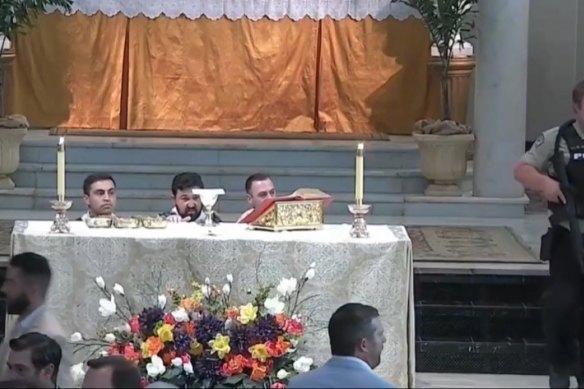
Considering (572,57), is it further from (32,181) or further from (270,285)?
(270,285)

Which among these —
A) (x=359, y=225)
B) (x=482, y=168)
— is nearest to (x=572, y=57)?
(x=482, y=168)

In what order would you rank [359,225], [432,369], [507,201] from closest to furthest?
[359,225]
[432,369]
[507,201]

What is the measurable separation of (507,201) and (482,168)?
0.36 m

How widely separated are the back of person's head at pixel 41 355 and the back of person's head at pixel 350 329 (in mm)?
1086

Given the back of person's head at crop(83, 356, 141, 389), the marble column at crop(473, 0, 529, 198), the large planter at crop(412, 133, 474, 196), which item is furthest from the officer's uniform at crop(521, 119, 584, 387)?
the large planter at crop(412, 133, 474, 196)

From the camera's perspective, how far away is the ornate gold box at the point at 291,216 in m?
7.08

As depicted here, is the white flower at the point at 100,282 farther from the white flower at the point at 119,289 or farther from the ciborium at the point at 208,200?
the ciborium at the point at 208,200

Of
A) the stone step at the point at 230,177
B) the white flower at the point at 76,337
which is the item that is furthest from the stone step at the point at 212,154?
the white flower at the point at 76,337

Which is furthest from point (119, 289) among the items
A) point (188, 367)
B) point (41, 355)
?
point (41, 355)

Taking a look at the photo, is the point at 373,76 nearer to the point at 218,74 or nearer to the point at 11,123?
the point at 218,74

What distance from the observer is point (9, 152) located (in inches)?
481

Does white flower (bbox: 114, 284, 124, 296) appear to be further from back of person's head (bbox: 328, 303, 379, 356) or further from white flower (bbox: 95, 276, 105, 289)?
back of person's head (bbox: 328, 303, 379, 356)

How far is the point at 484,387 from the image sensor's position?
26.1ft

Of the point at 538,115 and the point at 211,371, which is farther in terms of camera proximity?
the point at 538,115
